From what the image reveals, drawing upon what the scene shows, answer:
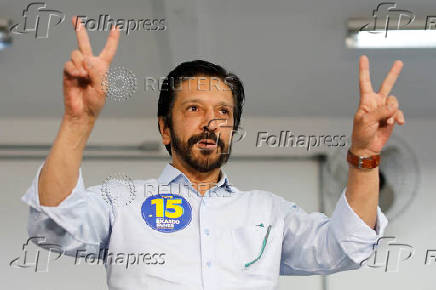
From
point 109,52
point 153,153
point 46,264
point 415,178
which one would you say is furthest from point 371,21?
point 46,264

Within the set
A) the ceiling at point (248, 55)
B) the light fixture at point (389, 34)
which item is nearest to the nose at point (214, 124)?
the ceiling at point (248, 55)

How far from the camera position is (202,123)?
61.3 inches

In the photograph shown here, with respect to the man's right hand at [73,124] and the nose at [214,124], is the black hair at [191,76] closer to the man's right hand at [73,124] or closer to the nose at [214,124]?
the nose at [214,124]

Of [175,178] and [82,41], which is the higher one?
[82,41]

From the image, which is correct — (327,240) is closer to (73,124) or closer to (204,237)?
(204,237)

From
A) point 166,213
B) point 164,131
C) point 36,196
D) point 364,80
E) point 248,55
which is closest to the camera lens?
point 36,196

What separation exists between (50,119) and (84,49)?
306 cm

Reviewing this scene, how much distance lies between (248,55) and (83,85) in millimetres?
2225

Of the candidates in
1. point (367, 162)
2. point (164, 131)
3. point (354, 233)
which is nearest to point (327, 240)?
point (354, 233)

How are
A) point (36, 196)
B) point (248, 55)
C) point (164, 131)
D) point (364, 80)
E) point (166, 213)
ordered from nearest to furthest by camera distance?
point (36, 196) < point (364, 80) < point (166, 213) < point (164, 131) < point (248, 55)

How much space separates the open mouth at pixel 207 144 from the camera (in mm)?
1519

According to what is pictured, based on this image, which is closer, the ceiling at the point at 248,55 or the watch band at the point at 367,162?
the watch band at the point at 367,162

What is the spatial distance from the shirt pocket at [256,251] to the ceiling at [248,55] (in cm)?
163

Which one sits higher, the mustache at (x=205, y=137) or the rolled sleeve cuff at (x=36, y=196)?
the mustache at (x=205, y=137)
